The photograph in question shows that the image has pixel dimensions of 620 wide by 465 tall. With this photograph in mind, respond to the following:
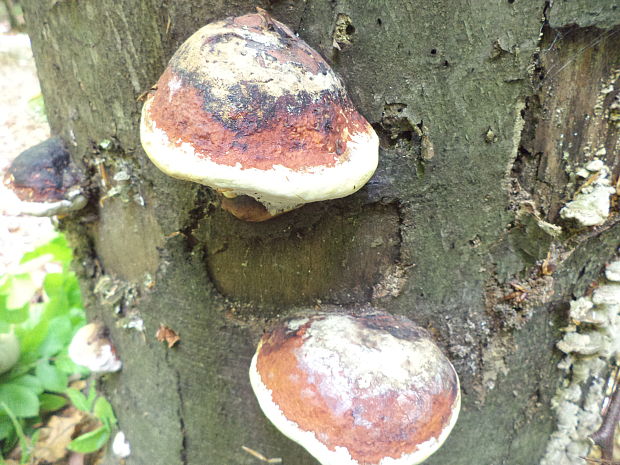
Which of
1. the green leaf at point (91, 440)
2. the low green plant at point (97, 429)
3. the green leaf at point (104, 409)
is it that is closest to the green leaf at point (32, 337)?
the low green plant at point (97, 429)

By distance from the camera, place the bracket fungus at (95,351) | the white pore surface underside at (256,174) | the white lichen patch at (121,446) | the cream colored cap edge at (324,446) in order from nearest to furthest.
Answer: the white pore surface underside at (256,174) → the cream colored cap edge at (324,446) → the bracket fungus at (95,351) → the white lichen patch at (121,446)

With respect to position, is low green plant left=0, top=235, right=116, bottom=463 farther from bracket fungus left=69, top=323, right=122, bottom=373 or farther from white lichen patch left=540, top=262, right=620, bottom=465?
white lichen patch left=540, top=262, right=620, bottom=465

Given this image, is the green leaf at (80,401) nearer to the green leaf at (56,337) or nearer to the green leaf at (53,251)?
the green leaf at (56,337)

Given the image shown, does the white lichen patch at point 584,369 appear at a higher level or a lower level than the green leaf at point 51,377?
higher

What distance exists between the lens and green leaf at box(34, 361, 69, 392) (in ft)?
9.02

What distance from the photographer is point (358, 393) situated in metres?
1.12

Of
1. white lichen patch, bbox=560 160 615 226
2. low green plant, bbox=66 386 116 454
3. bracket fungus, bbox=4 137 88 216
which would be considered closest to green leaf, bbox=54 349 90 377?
low green plant, bbox=66 386 116 454

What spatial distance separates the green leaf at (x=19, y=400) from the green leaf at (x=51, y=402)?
249mm

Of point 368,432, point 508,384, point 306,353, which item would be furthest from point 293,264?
point 508,384

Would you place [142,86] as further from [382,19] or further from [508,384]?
[508,384]

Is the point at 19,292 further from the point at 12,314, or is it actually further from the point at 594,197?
the point at 594,197

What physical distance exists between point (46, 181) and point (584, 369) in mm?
2150

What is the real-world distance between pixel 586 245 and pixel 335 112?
1060 mm

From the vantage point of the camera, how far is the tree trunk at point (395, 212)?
115 cm
